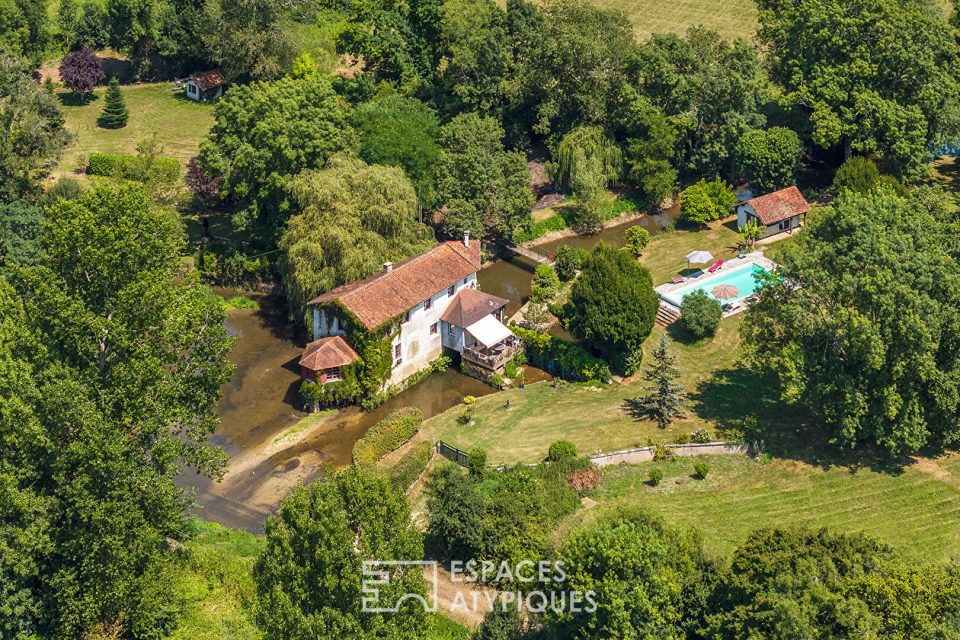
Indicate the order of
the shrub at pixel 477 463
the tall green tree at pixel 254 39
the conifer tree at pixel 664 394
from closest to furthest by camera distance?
1. the shrub at pixel 477 463
2. the conifer tree at pixel 664 394
3. the tall green tree at pixel 254 39

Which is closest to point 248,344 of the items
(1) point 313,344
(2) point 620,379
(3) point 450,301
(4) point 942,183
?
(1) point 313,344

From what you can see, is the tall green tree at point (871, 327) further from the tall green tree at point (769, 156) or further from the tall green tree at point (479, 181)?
the tall green tree at point (479, 181)

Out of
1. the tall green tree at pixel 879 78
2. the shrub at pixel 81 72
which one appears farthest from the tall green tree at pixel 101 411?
the shrub at pixel 81 72

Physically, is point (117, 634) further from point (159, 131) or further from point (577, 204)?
point (159, 131)

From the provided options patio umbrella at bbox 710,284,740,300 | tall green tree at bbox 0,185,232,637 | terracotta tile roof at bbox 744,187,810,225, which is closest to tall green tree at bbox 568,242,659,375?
patio umbrella at bbox 710,284,740,300

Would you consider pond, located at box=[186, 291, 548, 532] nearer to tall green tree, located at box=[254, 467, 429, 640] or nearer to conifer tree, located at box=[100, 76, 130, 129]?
tall green tree, located at box=[254, 467, 429, 640]

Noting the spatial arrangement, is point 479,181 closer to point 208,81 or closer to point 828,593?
point 208,81

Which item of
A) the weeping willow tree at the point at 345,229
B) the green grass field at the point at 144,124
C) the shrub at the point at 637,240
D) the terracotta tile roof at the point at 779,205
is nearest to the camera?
the weeping willow tree at the point at 345,229

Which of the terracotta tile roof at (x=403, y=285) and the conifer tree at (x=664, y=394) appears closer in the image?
the conifer tree at (x=664, y=394)
